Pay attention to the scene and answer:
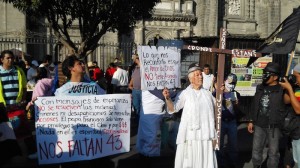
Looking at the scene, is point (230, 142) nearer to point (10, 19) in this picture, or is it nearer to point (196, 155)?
point (196, 155)

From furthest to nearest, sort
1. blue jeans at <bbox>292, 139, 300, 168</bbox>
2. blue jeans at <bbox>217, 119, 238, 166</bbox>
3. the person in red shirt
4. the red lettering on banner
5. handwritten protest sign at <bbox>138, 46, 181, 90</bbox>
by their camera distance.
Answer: the person in red shirt < blue jeans at <bbox>217, 119, 238, 166</bbox> < handwritten protest sign at <bbox>138, 46, 181, 90</bbox> < blue jeans at <bbox>292, 139, 300, 168</bbox> < the red lettering on banner

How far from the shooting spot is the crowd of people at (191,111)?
17.6 feet

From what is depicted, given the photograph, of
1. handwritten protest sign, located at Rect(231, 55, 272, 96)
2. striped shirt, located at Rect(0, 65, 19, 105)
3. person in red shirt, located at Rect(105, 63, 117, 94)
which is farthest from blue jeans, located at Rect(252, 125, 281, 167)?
person in red shirt, located at Rect(105, 63, 117, 94)

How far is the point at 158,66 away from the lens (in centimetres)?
629

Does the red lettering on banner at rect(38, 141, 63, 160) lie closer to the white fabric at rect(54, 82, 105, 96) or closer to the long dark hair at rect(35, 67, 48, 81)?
the white fabric at rect(54, 82, 105, 96)

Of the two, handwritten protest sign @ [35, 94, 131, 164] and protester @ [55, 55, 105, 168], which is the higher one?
protester @ [55, 55, 105, 168]

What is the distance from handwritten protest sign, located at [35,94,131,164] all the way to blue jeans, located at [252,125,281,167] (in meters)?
2.35

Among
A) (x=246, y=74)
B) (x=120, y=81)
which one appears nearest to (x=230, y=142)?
(x=246, y=74)

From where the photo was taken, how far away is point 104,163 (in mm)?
5855

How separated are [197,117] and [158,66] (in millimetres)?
1291

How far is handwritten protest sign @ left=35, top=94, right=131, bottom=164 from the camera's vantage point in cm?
533

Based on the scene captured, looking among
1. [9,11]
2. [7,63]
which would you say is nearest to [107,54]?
[9,11]

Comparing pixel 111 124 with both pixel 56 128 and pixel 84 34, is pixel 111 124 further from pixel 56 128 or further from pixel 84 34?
pixel 84 34

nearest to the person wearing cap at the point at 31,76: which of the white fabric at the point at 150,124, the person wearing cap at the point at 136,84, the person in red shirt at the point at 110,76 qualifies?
the person wearing cap at the point at 136,84
